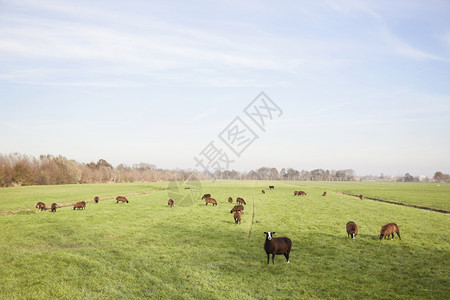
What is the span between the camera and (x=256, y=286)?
37.7ft

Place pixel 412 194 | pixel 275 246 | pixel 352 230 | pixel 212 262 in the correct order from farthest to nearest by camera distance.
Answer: pixel 412 194, pixel 352 230, pixel 212 262, pixel 275 246

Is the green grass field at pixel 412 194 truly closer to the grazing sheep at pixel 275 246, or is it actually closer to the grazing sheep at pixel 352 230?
the grazing sheep at pixel 352 230

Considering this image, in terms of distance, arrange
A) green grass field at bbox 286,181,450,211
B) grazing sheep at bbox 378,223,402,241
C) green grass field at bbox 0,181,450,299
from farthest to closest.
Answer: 1. green grass field at bbox 286,181,450,211
2. grazing sheep at bbox 378,223,402,241
3. green grass field at bbox 0,181,450,299

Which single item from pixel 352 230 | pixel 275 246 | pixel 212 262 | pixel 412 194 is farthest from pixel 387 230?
pixel 412 194

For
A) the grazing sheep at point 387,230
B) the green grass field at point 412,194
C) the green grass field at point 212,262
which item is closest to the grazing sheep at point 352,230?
the green grass field at point 212,262

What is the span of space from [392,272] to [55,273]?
16.3 metres

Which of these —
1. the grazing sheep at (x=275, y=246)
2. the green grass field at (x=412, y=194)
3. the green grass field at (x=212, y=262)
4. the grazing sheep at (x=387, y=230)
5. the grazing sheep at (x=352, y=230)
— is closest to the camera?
the green grass field at (x=212, y=262)

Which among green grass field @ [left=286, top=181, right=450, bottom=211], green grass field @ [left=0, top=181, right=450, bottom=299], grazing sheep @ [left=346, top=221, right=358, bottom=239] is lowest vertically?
green grass field @ [left=286, top=181, right=450, bottom=211]

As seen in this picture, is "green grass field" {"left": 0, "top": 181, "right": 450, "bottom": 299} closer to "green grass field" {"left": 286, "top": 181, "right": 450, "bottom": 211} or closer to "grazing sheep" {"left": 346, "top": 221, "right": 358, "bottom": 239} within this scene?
"grazing sheep" {"left": 346, "top": 221, "right": 358, "bottom": 239}

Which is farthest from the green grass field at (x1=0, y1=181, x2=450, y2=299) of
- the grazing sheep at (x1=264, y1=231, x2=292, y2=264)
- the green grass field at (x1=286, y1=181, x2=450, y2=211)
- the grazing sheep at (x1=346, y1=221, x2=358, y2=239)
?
the green grass field at (x1=286, y1=181, x2=450, y2=211)

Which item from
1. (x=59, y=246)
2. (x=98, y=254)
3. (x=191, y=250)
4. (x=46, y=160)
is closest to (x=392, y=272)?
(x=191, y=250)

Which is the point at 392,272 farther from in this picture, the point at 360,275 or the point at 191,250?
the point at 191,250

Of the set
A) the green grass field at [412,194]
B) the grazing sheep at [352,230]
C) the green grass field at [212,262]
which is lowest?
the green grass field at [412,194]

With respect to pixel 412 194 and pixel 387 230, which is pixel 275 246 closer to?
pixel 387 230
